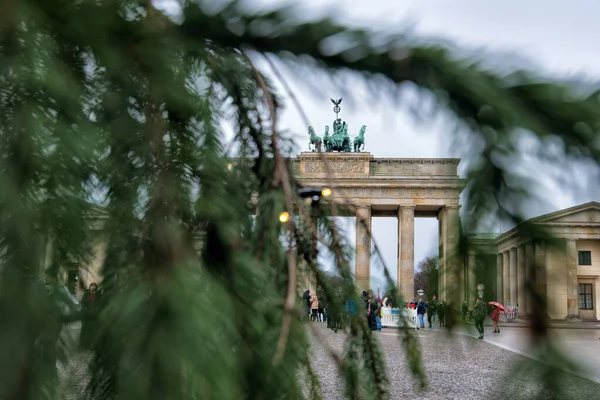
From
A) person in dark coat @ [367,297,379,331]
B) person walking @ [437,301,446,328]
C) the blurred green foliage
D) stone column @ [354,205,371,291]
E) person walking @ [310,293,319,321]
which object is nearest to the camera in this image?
the blurred green foliage

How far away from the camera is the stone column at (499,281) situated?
2.06ft

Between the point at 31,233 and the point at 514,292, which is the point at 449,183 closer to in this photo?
the point at 514,292

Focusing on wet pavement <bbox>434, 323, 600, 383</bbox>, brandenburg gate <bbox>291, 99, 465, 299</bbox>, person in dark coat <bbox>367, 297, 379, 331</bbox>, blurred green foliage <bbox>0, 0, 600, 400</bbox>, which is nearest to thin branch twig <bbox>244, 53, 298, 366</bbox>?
blurred green foliage <bbox>0, 0, 600, 400</bbox>

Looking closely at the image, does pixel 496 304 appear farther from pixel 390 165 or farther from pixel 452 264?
pixel 390 165

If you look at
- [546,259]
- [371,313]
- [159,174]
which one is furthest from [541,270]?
[371,313]

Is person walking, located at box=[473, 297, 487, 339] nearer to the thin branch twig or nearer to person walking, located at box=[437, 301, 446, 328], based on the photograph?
person walking, located at box=[437, 301, 446, 328]

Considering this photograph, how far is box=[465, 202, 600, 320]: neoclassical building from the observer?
0.55 metres

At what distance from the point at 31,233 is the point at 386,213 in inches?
2032

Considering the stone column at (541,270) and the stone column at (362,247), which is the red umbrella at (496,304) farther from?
the stone column at (362,247)

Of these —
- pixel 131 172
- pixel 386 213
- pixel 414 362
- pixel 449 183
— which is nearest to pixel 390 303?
pixel 414 362

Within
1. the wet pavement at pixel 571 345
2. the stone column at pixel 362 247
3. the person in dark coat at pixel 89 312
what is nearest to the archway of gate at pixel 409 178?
the stone column at pixel 362 247

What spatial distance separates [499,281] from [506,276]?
2 cm

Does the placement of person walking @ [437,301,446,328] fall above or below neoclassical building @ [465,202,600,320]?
below

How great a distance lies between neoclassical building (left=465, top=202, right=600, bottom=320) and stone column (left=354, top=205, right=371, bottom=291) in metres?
0.88
